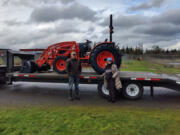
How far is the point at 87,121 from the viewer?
3.79 m

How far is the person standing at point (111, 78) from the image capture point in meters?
5.26

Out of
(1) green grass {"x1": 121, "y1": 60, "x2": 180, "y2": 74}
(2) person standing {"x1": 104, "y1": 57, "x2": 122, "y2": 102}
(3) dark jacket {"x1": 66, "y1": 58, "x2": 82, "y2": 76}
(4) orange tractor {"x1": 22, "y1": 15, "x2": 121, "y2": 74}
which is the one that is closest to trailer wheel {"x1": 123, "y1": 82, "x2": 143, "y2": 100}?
(2) person standing {"x1": 104, "y1": 57, "x2": 122, "y2": 102}

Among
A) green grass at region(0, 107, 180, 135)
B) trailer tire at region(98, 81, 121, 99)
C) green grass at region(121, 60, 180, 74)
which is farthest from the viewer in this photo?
green grass at region(121, 60, 180, 74)

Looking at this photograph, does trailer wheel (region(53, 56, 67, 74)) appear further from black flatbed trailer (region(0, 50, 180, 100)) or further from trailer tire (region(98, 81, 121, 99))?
trailer tire (region(98, 81, 121, 99))

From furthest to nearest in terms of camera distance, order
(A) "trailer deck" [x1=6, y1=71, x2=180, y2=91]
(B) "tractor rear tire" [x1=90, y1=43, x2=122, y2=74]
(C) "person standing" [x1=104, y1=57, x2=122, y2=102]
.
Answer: (B) "tractor rear tire" [x1=90, y1=43, x2=122, y2=74]
(A) "trailer deck" [x1=6, y1=71, x2=180, y2=91]
(C) "person standing" [x1=104, y1=57, x2=122, y2=102]

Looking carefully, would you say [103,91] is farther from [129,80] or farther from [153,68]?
[153,68]

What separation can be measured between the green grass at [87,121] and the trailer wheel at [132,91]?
1.06 metres

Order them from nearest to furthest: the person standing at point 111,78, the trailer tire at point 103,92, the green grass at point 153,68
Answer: the person standing at point 111,78 → the trailer tire at point 103,92 → the green grass at point 153,68

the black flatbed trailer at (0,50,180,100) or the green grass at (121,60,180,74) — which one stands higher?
the green grass at (121,60,180,74)

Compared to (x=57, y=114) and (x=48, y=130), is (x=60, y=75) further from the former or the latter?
(x=48, y=130)

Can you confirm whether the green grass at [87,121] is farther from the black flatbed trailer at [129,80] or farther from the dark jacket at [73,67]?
the dark jacket at [73,67]

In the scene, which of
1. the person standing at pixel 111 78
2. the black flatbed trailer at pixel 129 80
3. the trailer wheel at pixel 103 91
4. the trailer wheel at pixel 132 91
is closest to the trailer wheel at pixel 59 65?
the black flatbed trailer at pixel 129 80

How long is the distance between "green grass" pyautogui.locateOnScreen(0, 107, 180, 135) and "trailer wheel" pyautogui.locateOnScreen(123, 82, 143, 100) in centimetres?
106

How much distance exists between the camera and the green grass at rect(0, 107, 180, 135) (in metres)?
3.33
